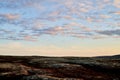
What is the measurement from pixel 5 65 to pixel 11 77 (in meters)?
9.78

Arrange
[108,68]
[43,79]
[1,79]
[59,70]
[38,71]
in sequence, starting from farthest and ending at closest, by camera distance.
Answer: [108,68] < [59,70] < [38,71] < [1,79] < [43,79]

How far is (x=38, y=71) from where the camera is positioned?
5056 centimetres

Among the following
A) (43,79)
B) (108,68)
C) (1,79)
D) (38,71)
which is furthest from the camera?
(108,68)

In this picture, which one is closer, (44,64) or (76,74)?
(76,74)

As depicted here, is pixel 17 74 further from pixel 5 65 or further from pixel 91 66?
pixel 91 66

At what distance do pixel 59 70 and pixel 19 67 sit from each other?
757 cm

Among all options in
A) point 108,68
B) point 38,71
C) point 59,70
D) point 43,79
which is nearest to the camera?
point 43,79

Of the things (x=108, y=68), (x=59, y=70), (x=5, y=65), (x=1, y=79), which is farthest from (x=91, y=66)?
(x=1, y=79)

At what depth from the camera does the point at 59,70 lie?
177ft

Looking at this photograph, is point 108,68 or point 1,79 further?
point 108,68

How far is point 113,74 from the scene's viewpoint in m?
54.2

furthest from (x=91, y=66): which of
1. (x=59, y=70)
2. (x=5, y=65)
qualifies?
(x=5, y=65)

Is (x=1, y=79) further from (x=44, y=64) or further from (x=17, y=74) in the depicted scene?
(x=44, y=64)

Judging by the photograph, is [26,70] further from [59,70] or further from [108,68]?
Answer: [108,68]
